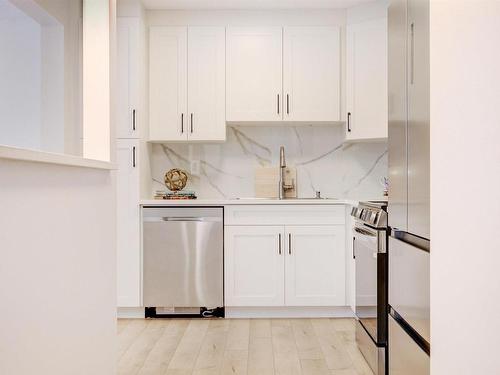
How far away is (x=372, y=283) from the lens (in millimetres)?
2666

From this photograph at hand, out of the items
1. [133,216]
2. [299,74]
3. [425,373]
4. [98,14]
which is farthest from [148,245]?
[425,373]

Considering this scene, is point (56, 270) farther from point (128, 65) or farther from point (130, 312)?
point (128, 65)

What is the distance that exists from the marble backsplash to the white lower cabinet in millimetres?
629

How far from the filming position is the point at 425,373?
6.12 ft

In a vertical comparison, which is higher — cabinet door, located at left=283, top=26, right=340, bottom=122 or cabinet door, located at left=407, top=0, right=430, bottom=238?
cabinet door, located at left=283, top=26, right=340, bottom=122

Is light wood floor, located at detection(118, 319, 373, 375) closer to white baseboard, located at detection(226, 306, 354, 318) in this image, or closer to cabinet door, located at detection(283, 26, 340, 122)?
white baseboard, located at detection(226, 306, 354, 318)

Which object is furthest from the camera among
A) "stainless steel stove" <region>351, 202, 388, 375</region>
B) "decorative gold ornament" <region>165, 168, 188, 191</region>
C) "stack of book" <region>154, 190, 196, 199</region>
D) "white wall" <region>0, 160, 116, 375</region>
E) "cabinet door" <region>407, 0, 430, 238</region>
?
"decorative gold ornament" <region>165, 168, 188, 191</region>

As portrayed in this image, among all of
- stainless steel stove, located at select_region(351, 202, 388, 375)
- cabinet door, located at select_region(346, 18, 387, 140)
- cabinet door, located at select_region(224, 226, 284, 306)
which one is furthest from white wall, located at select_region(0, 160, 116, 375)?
cabinet door, located at select_region(346, 18, 387, 140)

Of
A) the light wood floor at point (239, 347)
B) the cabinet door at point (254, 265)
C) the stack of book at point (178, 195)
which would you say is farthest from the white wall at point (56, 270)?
the stack of book at point (178, 195)

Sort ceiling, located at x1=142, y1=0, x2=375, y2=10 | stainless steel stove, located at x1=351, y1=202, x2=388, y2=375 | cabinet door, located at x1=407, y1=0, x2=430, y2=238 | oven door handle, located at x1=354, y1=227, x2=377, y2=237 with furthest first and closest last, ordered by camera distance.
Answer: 1. ceiling, located at x1=142, y1=0, x2=375, y2=10
2. oven door handle, located at x1=354, y1=227, x2=377, y2=237
3. stainless steel stove, located at x1=351, y1=202, x2=388, y2=375
4. cabinet door, located at x1=407, y1=0, x2=430, y2=238

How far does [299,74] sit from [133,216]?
5.75ft

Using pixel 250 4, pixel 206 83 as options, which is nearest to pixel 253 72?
pixel 206 83

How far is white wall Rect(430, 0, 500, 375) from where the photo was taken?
1.29 meters

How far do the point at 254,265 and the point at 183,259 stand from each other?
0.55m
